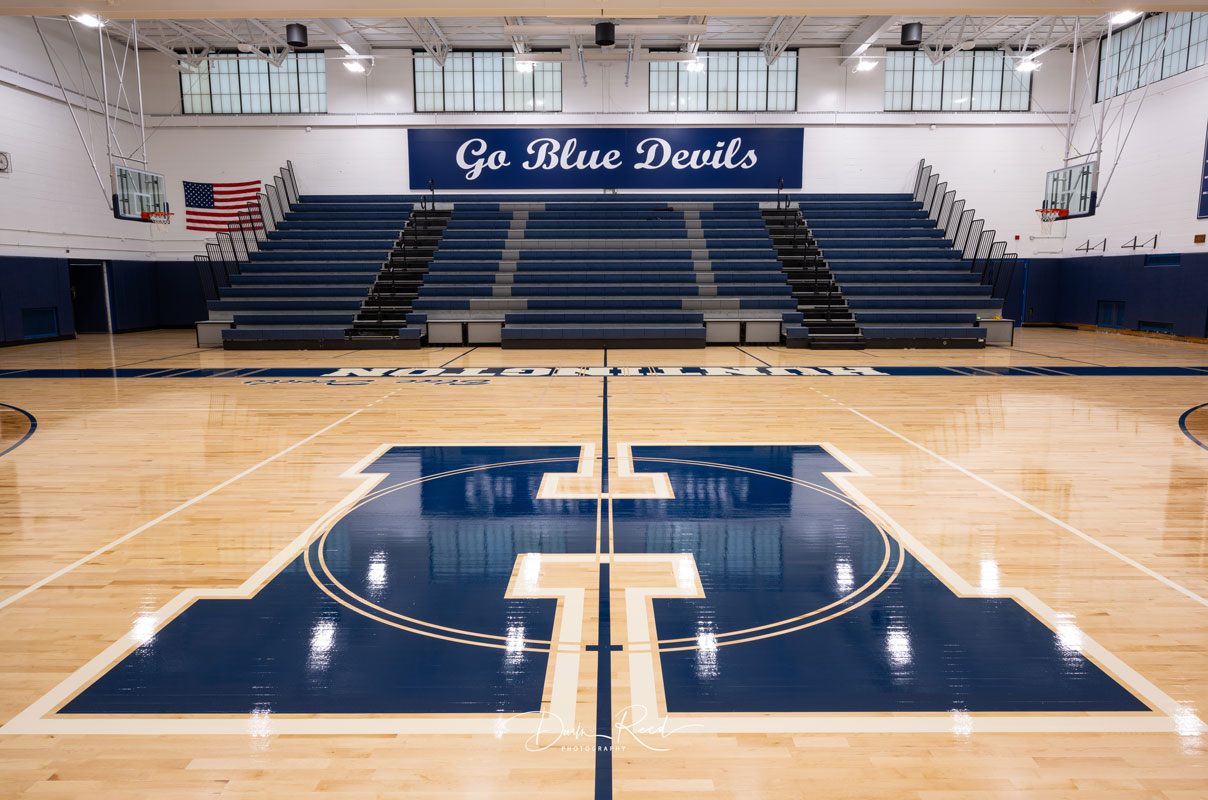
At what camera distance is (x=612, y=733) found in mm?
2137

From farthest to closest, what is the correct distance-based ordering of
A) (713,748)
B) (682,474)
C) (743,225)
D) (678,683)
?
1. (743,225)
2. (682,474)
3. (678,683)
4. (713,748)

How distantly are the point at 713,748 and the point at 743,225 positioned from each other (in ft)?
50.2

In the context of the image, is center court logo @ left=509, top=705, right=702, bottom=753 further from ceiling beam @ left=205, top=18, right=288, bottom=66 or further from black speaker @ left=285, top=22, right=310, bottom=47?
ceiling beam @ left=205, top=18, right=288, bottom=66

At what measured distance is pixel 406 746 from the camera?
2072mm

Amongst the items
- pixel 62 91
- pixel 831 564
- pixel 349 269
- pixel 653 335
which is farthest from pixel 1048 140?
pixel 62 91

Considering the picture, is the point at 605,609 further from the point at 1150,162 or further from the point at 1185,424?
the point at 1150,162

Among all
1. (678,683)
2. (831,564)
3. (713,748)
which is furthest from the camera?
(831,564)

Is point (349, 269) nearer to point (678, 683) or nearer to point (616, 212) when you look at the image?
point (616, 212)

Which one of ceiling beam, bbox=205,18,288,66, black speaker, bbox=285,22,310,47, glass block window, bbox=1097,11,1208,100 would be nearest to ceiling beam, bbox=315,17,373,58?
black speaker, bbox=285,22,310,47

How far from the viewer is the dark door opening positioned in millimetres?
15727

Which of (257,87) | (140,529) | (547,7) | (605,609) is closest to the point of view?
(605,609)

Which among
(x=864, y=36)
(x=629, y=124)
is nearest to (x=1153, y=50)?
(x=864, y=36)

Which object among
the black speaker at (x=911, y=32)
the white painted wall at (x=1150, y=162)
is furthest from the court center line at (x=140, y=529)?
the white painted wall at (x=1150, y=162)

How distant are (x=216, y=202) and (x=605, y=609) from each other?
17518mm
